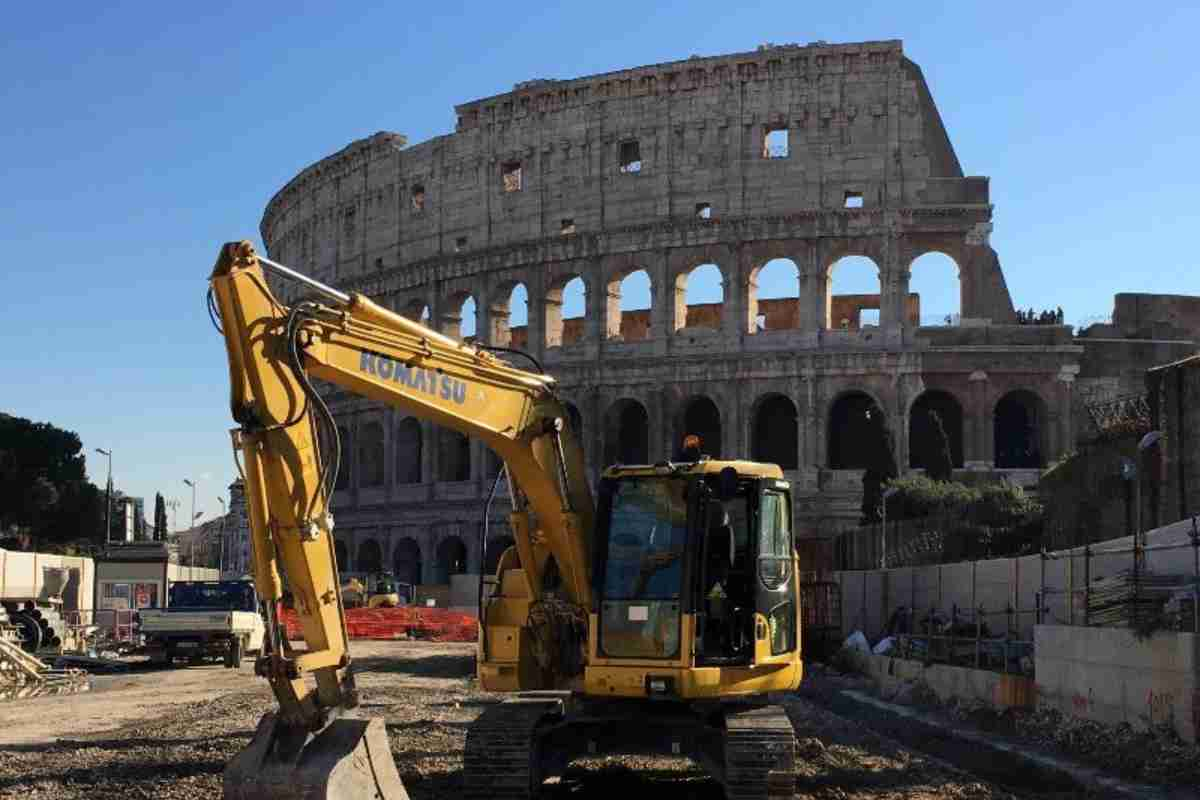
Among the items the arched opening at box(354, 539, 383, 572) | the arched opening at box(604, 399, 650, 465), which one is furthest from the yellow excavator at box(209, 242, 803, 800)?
the arched opening at box(354, 539, 383, 572)

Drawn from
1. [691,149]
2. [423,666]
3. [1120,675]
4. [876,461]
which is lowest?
[423,666]

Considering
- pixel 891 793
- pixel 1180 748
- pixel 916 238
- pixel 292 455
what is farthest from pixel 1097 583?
pixel 916 238

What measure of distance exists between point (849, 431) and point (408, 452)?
19158 millimetres

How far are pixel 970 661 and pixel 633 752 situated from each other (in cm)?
1255

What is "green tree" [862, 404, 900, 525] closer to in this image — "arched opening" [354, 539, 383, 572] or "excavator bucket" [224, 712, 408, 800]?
"arched opening" [354, 539, 383, 572]

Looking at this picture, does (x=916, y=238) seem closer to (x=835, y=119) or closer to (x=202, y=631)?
(x=835, y=119)

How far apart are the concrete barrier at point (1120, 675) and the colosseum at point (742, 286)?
1256 inches

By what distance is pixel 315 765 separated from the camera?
9.01 meters

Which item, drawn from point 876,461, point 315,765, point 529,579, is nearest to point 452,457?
point 876,461

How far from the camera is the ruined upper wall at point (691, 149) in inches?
2084

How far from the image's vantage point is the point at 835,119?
53.1m

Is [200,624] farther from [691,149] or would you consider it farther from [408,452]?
[408,452]

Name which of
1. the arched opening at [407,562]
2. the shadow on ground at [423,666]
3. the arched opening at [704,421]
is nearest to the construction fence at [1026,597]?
the shadow on ground at [423,666]

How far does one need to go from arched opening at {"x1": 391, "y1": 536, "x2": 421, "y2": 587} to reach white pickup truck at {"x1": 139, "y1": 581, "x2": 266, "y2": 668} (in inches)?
1090
